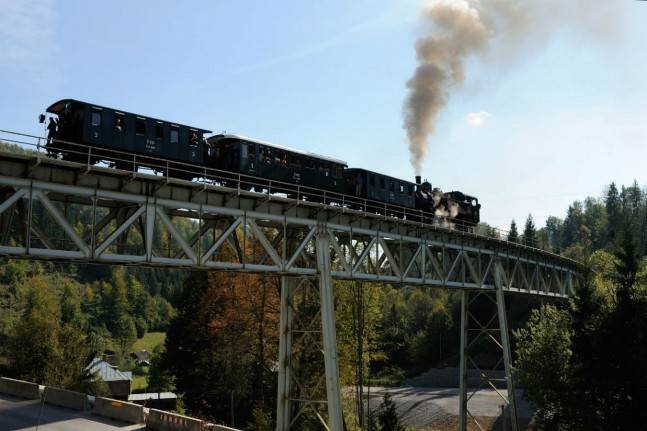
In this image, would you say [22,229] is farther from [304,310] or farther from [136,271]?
[136,271]

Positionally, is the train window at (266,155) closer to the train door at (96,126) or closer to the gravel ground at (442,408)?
the train door at (96,126)

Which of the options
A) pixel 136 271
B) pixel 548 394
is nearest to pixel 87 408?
pixel 548 394

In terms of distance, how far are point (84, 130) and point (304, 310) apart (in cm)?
1625

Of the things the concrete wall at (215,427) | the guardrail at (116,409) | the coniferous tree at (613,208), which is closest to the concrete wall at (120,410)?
the guardrail at (116,409)

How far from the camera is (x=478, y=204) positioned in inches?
1604

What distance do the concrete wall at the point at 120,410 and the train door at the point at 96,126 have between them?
12229mm

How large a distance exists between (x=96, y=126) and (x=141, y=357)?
9612 centimetres

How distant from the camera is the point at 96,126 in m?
20.5

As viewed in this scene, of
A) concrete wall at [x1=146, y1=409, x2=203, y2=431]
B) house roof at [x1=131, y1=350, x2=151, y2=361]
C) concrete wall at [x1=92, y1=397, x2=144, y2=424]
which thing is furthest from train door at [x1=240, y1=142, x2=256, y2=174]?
house roof at [x1=131, y1=350, x2=151, y2=361]

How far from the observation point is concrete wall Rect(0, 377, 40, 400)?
107 feet

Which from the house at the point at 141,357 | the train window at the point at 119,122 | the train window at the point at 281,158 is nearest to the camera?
the train window at the point at 119,122

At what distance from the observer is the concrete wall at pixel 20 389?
107 feet

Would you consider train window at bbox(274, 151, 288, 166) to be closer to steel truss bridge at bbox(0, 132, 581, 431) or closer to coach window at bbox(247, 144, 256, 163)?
coach window at bbox(247, 144, 256, 163)

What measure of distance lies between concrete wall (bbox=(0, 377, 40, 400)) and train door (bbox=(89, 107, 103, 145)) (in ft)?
61.0
